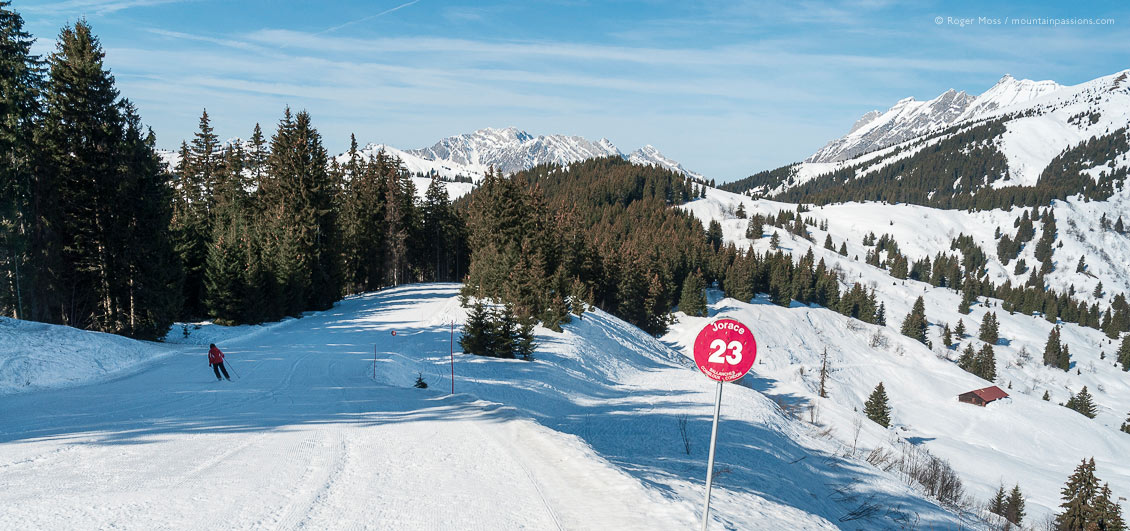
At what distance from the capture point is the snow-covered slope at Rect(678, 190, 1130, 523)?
43875 mm

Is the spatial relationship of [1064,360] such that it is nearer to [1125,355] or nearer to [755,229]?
[1125,355]

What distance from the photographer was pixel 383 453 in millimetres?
8547

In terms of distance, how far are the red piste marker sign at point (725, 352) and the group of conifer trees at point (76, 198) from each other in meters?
25.5

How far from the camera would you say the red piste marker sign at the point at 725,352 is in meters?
5.61

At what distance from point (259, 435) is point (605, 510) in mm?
6594

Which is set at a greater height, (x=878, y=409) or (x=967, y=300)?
(x=967, y=300)

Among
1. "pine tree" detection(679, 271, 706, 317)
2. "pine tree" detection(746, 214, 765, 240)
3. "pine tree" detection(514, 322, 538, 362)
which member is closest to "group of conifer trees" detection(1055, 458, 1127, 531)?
"pine tree" detection(514, 322, 538, 362)

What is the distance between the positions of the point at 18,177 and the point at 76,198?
68.5 inches

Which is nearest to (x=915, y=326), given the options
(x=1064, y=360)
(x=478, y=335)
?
(x=1064, y=360)

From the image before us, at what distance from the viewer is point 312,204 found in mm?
37875

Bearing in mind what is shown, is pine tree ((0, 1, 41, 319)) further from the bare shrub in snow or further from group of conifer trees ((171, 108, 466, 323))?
the bare shrub in snow

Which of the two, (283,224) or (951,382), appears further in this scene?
(951,382)

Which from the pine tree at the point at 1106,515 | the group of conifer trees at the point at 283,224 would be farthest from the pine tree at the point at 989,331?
the group of conifer trees at the point at 283,224

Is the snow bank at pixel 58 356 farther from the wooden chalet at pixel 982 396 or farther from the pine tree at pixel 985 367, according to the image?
the pine tree at pixel 985 367
